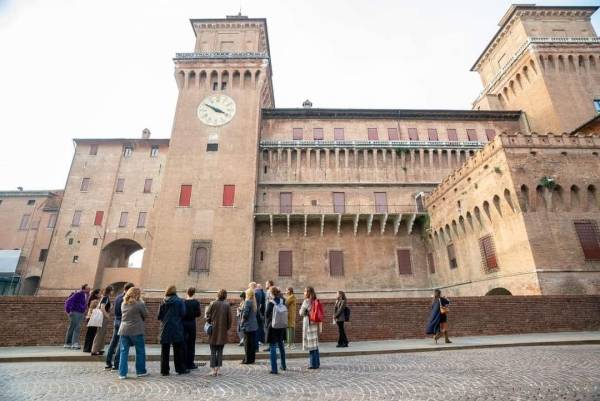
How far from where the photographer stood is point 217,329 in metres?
6.39

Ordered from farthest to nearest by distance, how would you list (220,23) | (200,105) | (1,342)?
(220,23), (200,105), (1,342)

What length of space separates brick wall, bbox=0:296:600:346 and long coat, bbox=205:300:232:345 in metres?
4.95

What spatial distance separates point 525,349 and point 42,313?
15144 mm

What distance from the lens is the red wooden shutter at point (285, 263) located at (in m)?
22.5

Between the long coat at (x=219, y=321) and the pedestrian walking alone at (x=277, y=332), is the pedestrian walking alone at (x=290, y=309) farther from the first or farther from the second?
the long coat at (x=219, y=321)

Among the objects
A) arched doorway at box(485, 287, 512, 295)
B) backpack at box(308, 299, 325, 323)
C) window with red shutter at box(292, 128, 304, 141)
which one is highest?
window with red shutter at box(292, 128, 304, 141)

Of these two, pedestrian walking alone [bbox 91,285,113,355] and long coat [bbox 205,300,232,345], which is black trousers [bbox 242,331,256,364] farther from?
pedestrian walking alone [bbox 91,285,113,355]

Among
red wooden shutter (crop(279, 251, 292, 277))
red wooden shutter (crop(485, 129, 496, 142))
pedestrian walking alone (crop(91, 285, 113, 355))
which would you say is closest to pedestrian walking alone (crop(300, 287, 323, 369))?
pedestrian walking alone (crop(91, 285, 113, 355))

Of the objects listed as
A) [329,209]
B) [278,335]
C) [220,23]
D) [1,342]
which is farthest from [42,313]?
[220,23]

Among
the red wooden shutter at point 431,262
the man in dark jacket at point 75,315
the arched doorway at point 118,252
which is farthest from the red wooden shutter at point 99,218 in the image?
Result: the red wooden shutter at point 431,262

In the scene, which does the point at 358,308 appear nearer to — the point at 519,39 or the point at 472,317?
the point at 472,317

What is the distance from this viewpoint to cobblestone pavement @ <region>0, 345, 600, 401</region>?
15.0ft

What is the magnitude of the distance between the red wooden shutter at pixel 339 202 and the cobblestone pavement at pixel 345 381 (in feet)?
54.7

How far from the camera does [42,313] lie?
10.5m
